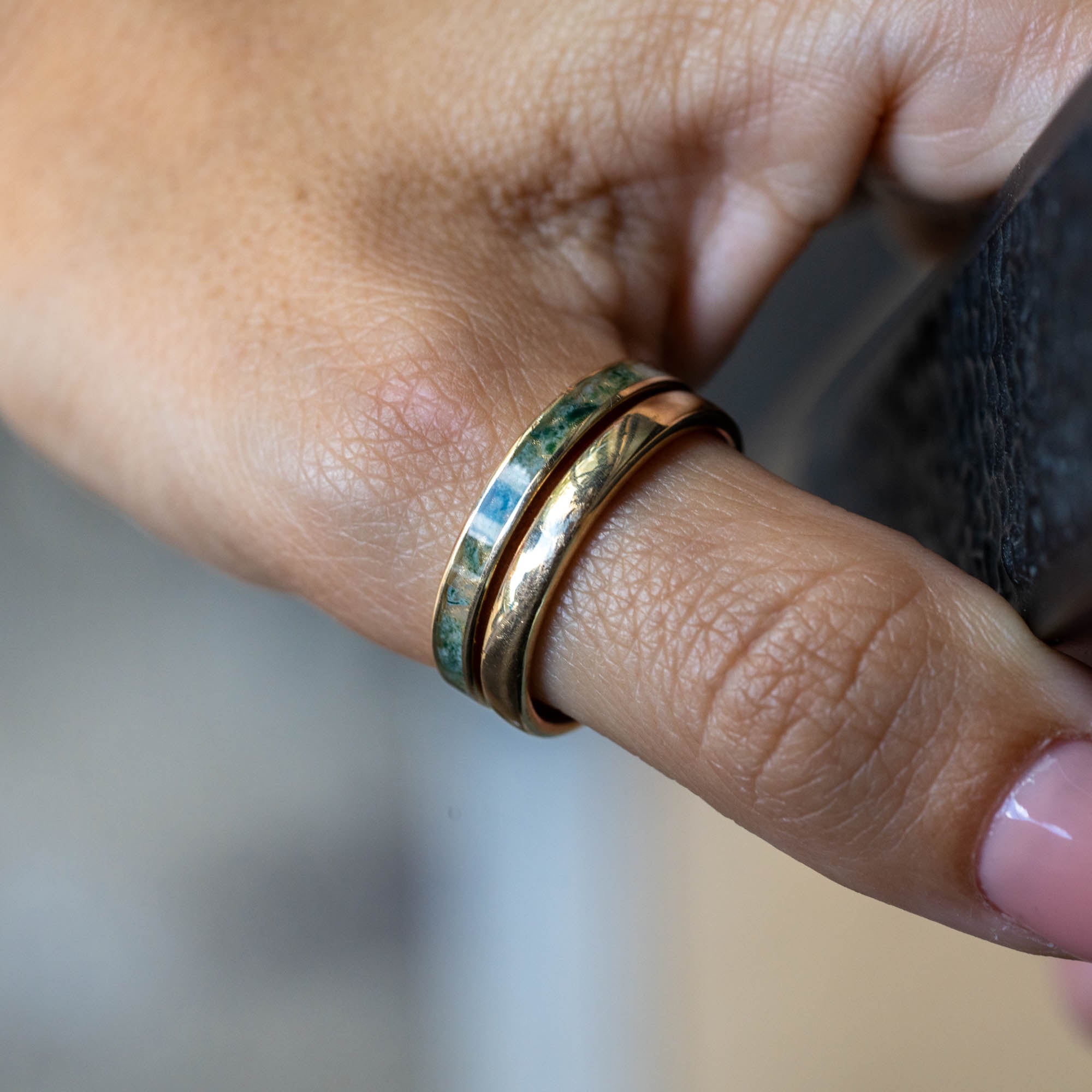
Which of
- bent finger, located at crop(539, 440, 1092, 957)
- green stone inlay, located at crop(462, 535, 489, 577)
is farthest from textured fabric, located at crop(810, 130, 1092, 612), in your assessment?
green stone inlay, located at crop(462, 535, 489, 577)

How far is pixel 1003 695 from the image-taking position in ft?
1.03

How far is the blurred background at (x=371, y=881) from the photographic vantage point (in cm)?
70

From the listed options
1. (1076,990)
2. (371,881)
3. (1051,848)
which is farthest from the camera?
(371,881)

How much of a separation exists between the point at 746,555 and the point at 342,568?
150 mm

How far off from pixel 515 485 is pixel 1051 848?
0.19m

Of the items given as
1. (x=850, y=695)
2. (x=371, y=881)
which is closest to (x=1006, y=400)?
(x=850, y=695)

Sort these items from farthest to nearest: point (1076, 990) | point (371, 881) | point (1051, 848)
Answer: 1. point (371, 881)
2. point (1076, 990)
3. point (1051, 848)

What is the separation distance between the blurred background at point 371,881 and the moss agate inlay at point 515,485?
394 millimetres

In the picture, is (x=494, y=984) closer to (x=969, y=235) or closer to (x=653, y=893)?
(x=653, y=893)

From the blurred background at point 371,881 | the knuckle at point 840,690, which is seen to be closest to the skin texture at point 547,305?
the knuckle at point 840,690

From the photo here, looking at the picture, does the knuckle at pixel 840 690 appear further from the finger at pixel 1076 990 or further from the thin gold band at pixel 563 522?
the finger at pixel 1076 990

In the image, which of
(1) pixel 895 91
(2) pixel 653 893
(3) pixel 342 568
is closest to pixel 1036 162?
(1) pixel 895 91

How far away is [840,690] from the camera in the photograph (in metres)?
0.32

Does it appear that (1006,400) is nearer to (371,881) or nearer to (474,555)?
(474,555)
